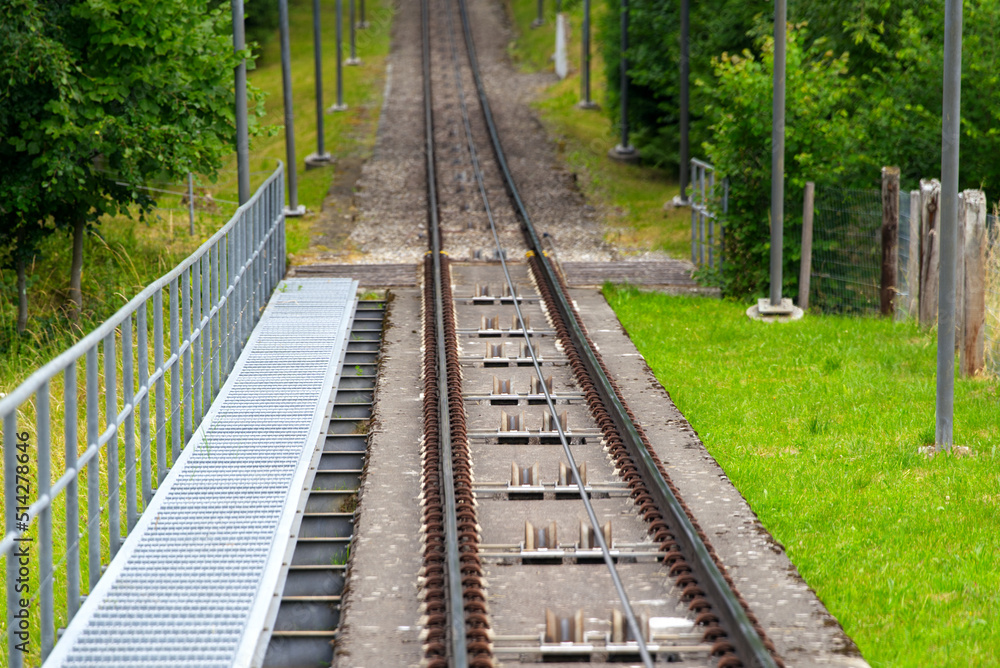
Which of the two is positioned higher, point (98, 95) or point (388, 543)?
point (98, 95)

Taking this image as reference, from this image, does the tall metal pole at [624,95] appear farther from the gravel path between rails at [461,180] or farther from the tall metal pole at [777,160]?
the tall metal pole at [777,160]

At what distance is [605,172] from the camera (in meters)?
28.1

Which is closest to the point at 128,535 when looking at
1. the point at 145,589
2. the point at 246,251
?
the point at 145,589

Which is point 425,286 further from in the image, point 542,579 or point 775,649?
point 775,649

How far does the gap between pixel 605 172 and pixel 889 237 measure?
567 inches

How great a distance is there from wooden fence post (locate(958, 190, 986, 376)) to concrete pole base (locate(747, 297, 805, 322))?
298 cm

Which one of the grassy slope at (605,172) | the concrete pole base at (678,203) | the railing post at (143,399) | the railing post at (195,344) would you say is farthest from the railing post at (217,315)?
the concrete pole base at (678,203)

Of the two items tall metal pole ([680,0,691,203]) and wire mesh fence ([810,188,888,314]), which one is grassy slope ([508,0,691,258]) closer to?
tall metal pole ([680,0,691,203])

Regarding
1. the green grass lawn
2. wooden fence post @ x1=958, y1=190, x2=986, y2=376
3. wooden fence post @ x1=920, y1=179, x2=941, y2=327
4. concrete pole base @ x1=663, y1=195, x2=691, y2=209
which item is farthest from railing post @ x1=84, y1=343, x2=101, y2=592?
concrete pole base @ x1=663, y1=195, x2=691, y2=209

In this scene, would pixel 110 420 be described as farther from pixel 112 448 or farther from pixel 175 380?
pixel 175 380

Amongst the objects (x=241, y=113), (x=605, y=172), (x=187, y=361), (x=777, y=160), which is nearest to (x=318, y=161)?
(x=605, y=172)

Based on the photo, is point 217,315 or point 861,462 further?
point 217,315

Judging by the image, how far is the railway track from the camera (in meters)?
5.97

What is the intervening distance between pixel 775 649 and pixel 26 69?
11582 mm
